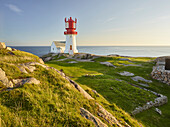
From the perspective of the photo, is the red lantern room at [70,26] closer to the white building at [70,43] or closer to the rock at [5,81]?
the white building at [70,43]

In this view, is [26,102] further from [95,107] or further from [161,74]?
[161,74]

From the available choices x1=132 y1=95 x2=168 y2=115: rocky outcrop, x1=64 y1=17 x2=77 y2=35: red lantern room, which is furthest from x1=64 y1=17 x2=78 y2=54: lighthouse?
x1=132 y1=95 x2=168 y2=115: rocky outcrop

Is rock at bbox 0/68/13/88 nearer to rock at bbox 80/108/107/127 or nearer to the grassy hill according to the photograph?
the grassy hill

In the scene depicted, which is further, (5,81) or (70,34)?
(70,34)

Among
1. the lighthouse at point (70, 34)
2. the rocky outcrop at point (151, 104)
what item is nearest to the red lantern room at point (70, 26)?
the lighthouse at point (70, 34)

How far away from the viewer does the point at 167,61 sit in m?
24.7

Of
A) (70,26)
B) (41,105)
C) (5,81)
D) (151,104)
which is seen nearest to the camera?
(41,105)

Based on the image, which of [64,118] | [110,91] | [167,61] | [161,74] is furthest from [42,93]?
[167,61]

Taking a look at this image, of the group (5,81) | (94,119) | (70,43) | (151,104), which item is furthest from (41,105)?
(70,43)

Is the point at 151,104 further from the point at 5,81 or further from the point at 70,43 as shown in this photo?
the point at 70,43

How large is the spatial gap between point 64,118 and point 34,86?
262cm

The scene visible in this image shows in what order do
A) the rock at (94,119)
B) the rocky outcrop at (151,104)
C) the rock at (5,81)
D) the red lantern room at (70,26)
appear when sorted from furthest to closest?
the red lantern room at (70,26)
the rocky outcrop at (151,104)
the rock at (5,81)
the rock at (94,119)

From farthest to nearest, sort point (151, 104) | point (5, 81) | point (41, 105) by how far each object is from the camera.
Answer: point (151, 104)
point (5, 81)
point (41, 105)

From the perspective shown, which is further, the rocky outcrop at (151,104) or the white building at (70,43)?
the white building at (70,43)
